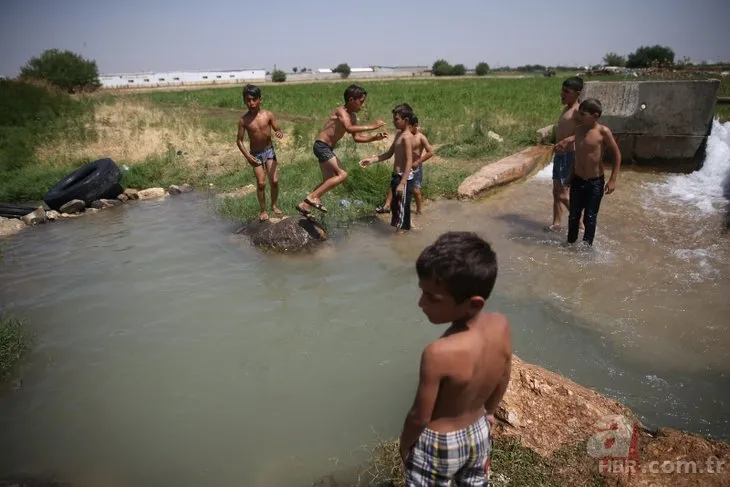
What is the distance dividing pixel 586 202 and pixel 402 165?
241cm

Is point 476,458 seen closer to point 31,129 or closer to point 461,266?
point 461,266

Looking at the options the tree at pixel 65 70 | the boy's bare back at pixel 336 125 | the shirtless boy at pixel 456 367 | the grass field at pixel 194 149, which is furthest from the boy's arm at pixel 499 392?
the tree at pixel 65 70

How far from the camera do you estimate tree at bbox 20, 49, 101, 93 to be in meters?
46.8

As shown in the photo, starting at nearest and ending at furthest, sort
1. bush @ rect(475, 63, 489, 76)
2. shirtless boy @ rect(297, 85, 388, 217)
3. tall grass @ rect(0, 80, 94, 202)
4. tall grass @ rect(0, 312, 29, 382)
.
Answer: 1. tall grass @ rect(0, 312, 29, 382)
2. shirtless boy @ rect(297, 85, 388, 217)
3. tall grass @ rect(0, 80, 94, 202)
4. bush @ rect(475, 63, 489, 76)

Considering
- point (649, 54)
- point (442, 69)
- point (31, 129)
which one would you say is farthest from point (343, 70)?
point (31, 129)

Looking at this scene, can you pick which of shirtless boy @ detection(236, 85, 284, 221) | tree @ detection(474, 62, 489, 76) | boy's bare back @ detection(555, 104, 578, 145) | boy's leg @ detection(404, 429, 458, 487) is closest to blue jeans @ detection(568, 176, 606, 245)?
boy's bare back @ detection(555, 104, 578, 145)

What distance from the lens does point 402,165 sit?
619cm

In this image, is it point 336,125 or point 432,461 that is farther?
point 336,125

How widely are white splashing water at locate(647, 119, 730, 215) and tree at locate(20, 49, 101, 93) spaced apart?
53.0m

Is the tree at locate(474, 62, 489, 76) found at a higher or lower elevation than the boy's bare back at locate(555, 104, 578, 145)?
higher

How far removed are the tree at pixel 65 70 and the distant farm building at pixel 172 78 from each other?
21.2 m

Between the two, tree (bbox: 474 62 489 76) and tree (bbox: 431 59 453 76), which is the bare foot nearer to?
tree (bbox: 431 59 453 76)

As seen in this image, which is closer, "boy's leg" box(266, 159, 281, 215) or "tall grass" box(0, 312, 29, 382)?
"tall grass" box(0, 312, 29, 382)

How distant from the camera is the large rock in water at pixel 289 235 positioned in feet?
19.1
